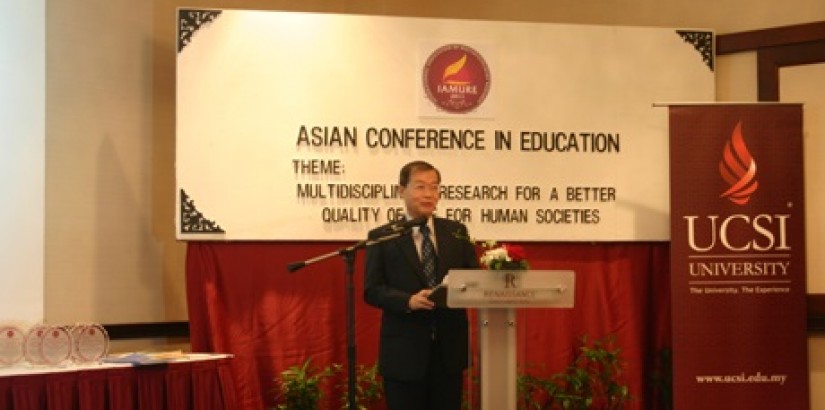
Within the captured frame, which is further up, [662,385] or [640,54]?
[640,54]

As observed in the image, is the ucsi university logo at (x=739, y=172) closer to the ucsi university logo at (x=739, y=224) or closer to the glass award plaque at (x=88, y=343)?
the ucsi university logo at (x=739, y=224)

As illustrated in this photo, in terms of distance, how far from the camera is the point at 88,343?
452 cm

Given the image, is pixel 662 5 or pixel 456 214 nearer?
pixel 456 214

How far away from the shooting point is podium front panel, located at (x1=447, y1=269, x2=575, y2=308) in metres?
3.93

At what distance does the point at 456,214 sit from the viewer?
5.61 metres

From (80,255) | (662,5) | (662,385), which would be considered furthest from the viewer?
(662,5)

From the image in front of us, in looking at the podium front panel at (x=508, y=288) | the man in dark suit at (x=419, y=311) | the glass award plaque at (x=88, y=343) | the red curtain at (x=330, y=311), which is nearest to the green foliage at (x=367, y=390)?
the red curtain at (x=330, y=311)

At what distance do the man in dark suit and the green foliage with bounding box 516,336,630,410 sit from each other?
1322mm

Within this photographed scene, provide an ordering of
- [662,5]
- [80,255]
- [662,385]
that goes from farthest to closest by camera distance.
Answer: [662,5] → [662,385] → [80,255]

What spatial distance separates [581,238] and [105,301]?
256cm

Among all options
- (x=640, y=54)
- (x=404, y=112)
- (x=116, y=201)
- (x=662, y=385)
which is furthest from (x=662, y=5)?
(x=116, y=201)

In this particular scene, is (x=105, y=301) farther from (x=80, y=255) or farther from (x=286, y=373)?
(x=286, y=373)

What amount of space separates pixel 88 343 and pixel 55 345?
15 cm

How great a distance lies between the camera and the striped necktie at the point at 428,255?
4363 mm
